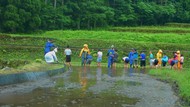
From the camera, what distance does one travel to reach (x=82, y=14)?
56.6m

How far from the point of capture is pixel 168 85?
53.8ft

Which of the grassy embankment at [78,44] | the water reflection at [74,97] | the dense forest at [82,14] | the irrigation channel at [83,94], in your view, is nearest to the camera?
the water reflection at [74,97]

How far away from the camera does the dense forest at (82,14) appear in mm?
44719

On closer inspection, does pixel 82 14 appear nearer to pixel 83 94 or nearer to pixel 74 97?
pixel 83 94

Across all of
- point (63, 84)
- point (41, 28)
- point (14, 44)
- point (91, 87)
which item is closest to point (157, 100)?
point (91, 87)

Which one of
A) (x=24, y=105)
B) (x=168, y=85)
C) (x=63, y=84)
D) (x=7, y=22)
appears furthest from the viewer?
(x=7, y=22)

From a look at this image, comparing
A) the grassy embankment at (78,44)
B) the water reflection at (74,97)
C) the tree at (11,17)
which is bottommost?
the grassy embankment at (78,44)

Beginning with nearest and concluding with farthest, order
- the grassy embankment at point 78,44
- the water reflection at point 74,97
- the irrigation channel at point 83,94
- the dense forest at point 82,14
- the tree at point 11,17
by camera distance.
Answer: the water reflection at point 74,97, the irrigation channel at point 83,94, the grassy embankment at point 78,44, the tree at point 11,17, the dense forest at point 82,14

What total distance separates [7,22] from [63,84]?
101 ft

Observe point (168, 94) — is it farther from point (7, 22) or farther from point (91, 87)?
point (7, 22)

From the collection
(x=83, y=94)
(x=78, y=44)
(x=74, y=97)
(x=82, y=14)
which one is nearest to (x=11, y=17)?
(x=78, y=44)

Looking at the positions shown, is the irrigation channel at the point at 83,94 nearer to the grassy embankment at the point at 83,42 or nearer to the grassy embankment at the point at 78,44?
the grassy embankment at the point at 83,42

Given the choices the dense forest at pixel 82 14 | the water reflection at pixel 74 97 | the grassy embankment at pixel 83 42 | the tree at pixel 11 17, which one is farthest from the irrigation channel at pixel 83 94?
the dense forest at pixel 82 14

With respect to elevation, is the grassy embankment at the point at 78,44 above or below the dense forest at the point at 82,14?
below
